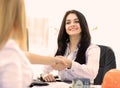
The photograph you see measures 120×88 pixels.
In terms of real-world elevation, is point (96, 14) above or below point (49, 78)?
above

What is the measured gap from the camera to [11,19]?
0.81 metres

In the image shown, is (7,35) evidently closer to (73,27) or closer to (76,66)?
(76,66)

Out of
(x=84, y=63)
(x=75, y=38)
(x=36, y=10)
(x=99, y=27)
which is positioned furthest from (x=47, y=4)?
A: (x=84, y=63)

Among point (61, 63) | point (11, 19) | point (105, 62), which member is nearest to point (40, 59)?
point (61, 63)

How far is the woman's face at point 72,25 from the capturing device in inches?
104

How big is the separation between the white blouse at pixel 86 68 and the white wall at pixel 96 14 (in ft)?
3.17

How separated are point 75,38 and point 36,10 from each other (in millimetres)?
1296

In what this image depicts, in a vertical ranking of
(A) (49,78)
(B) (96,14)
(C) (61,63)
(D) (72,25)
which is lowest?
(A) (49,78)

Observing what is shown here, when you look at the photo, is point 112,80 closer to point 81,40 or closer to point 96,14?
point 81,40

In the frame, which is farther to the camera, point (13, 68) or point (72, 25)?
point (72, 25)

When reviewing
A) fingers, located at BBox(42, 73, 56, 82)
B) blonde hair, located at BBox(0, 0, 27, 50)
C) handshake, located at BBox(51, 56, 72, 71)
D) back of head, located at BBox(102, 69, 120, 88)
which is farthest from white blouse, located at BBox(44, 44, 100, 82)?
blonde hair, located at BBox(0, 0, 27, 50)

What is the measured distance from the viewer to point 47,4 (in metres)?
3.79

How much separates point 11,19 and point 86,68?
166 centimetres

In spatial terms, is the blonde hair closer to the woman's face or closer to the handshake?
the handshake
